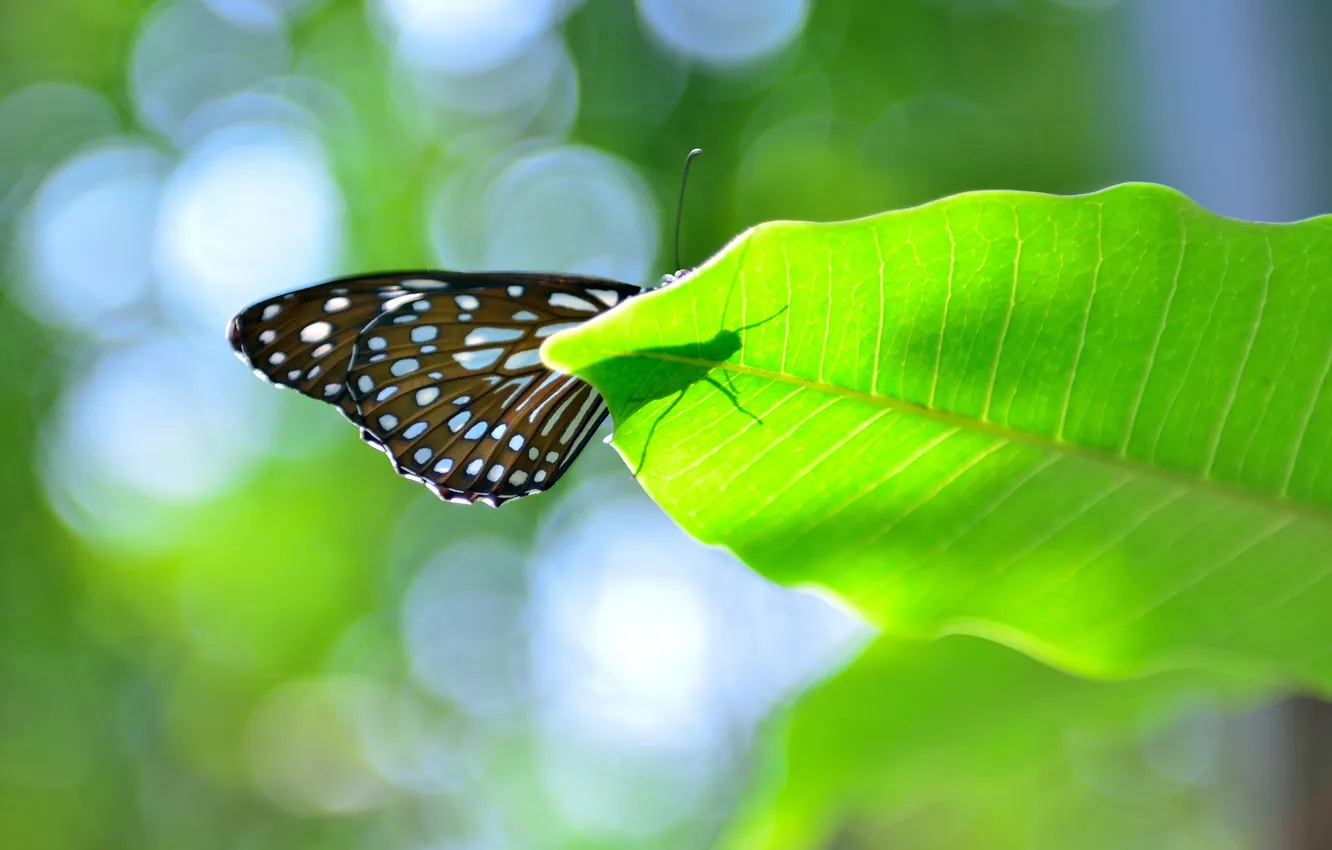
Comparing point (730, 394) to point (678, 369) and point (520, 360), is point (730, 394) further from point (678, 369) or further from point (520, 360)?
point (520, 360)

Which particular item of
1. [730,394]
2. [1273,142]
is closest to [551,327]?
[730,394]

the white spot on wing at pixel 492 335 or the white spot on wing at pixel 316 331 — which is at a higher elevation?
the white spot on wing at pixel 492 335

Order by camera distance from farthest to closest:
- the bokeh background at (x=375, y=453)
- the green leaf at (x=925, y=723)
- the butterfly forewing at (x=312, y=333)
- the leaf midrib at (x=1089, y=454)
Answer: the bokeh background at (x=375, y=453)
the butterfly forewing at (x=312, y=333)
the green leaf at (x=925, y=723)
the leaf midrib at (x=1089, y=454)

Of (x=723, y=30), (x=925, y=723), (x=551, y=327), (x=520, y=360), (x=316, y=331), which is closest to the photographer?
(x=925, y=723)

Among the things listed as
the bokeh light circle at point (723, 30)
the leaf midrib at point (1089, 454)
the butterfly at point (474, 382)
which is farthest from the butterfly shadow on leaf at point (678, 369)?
the bokeh light circle at point (723, 30)

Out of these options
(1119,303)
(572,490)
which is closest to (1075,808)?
(572,490)

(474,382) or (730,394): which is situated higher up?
(730,394)

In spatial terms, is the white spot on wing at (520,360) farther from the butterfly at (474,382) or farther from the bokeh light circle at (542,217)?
the bokeh light circle at (542,217)

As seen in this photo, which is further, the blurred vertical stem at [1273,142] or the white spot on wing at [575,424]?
the white spot on wing at [575,424]

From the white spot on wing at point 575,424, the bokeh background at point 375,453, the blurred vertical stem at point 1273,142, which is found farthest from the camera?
the bokeh background at point 375,453
